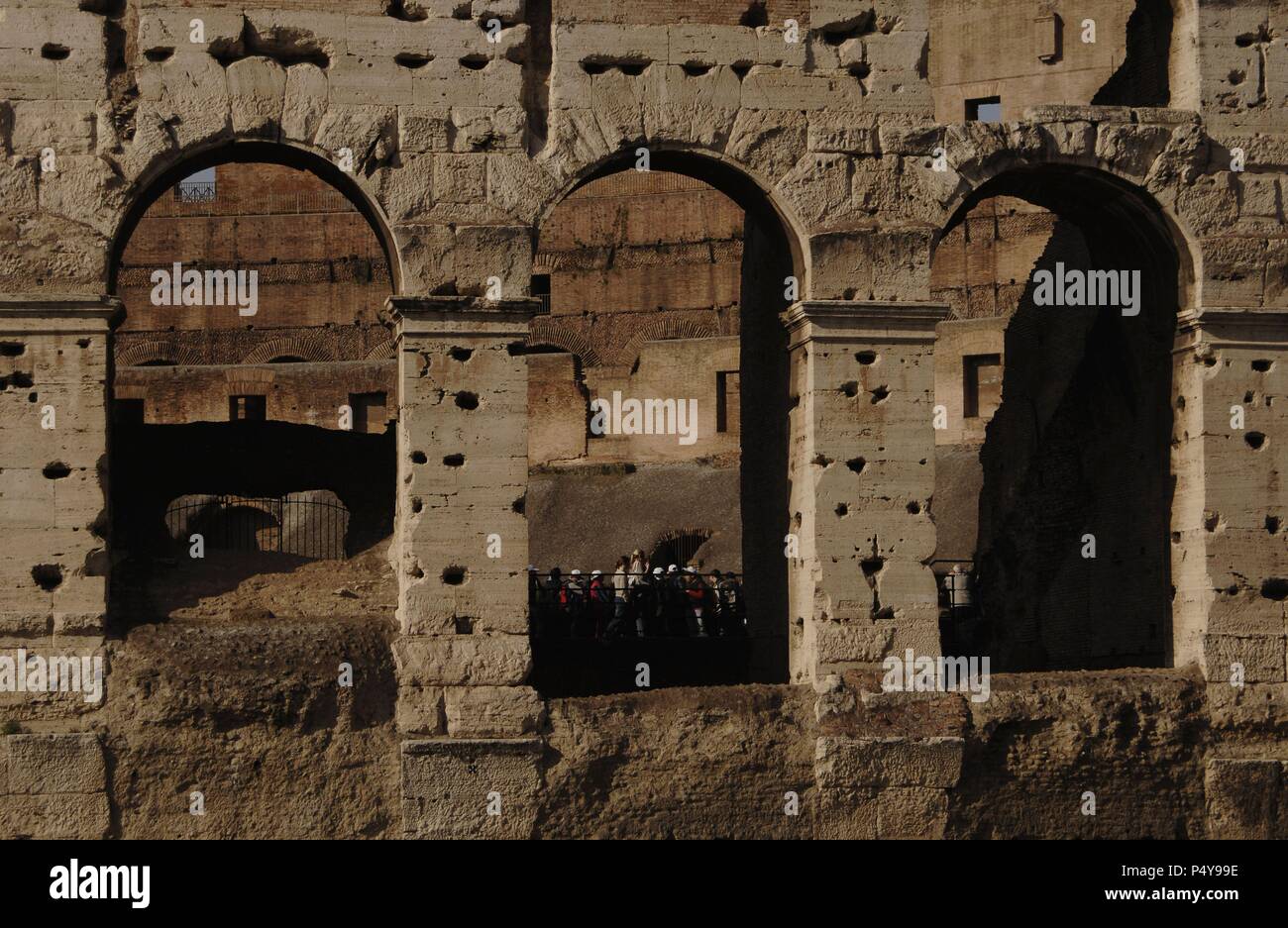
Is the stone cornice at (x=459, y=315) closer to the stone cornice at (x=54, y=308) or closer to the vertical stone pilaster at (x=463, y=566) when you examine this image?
the vertical stone pilaster at (x=463, y=566)

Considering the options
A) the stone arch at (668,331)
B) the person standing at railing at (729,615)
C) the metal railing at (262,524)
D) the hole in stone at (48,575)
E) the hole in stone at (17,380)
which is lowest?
the person standing at railing at (729,615)

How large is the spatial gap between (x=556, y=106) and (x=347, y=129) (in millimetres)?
1409

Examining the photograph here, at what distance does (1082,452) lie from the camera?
60.0 feet

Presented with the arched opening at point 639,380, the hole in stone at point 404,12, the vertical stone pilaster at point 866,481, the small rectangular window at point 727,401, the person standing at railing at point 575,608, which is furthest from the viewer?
the small rectangular window at point 727,401

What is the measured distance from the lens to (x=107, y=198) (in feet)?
48.0

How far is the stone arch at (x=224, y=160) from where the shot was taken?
14773 millimetres

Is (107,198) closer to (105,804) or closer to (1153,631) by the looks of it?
(105,804)

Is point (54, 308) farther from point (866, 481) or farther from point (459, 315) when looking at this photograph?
point (866, 481)

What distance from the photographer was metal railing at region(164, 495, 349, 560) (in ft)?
87.5

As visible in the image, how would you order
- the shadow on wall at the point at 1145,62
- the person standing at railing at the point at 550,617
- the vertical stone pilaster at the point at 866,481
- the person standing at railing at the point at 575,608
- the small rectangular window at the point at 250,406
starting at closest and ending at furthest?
the vertical stone pilaster at the point at 866,481 → the shadow on wall at the point at 1145,62 → the person standing at railing at the point at 550,617 → the person standing at railing at the point at 575,608 → the small rectangular window at the point at 250,406

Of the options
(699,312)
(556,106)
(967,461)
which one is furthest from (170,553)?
(699,312)

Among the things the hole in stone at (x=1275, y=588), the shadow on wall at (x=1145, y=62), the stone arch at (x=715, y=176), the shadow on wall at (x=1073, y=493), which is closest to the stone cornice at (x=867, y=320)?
the stone arch at (x=715, y=176)

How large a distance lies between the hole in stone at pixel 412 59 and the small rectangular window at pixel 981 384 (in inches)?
596

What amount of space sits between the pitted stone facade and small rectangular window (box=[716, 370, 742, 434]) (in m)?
13.6
